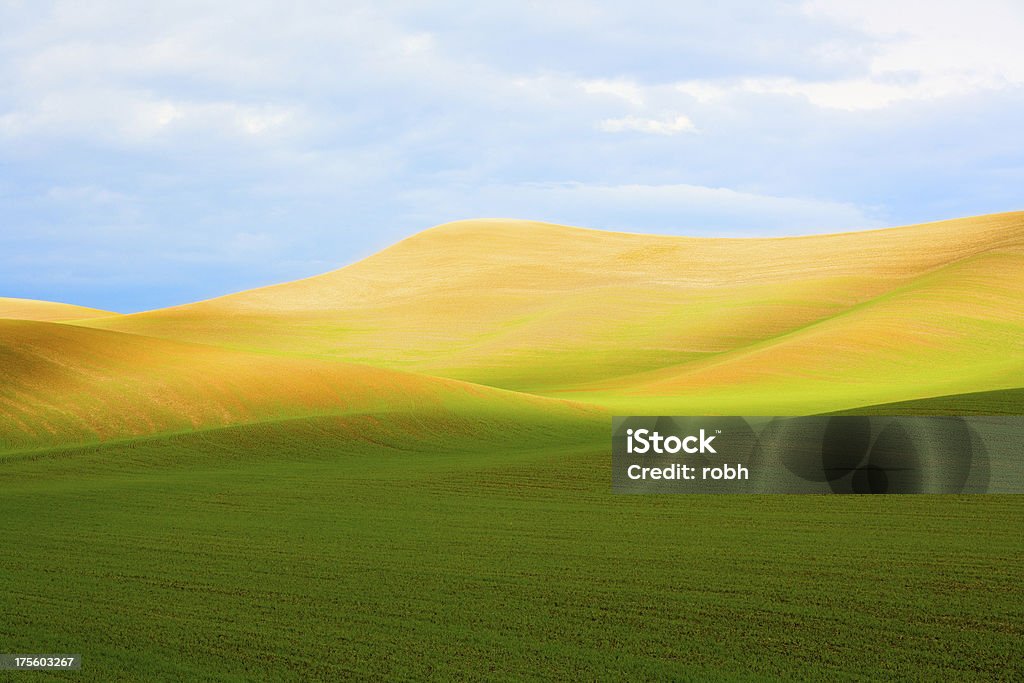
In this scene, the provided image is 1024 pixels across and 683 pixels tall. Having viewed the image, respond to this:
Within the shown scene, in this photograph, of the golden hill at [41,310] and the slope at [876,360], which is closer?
the slope at [876,360]

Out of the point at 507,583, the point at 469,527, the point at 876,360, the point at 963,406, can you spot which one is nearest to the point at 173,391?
the point at 469,527

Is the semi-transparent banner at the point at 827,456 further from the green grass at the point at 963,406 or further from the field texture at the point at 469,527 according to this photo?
the green grass at the point at 963,406

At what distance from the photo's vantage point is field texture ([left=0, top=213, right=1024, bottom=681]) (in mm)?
8656

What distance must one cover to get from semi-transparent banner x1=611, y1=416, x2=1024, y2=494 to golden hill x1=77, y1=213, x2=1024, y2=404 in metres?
18.0

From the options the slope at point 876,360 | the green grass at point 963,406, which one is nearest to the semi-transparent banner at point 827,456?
the green grass at point 963,406

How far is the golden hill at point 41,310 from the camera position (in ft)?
401

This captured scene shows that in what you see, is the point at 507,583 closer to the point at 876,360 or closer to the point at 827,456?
the point at 827,456

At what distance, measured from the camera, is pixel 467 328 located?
252 ft

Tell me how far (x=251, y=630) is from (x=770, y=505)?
1090 cm

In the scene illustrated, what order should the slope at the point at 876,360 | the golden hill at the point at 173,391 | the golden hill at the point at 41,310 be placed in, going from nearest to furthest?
the golden hill at the point at 173,391, the slope at the point at 876,360, the golden hill at the point at 41,310

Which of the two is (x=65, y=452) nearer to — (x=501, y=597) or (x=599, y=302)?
(x=501, y=597)

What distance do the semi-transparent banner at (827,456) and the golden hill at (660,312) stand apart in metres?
18.0

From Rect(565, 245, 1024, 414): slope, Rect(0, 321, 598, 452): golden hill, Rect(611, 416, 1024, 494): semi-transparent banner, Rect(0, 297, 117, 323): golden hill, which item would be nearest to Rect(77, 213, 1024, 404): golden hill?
Rect(565, 245, 1024, 414): slope

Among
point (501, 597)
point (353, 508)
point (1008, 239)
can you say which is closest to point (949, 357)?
point (1008, 239)
